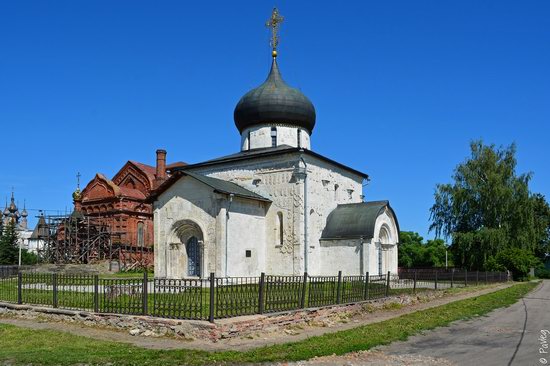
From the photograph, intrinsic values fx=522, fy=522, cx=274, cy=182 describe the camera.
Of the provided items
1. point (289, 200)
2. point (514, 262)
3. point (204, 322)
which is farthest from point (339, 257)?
point (204, 322)

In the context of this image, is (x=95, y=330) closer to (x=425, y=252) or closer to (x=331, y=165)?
(x=331, y=165)

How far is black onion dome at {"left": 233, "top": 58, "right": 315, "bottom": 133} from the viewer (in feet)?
86.2

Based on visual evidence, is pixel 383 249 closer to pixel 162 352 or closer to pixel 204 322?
pixel 204 322

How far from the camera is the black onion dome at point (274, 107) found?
26281 mm

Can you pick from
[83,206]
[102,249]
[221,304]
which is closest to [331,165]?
[221,304]

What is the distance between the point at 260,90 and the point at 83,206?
2181 cm

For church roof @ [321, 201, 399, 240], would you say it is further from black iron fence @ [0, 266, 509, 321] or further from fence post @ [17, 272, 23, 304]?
fence post @ [17, 272, 23, 304]

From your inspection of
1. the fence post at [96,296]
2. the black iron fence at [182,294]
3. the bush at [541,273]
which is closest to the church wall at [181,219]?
the black iron fence at [182,294]

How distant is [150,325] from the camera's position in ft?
33.4

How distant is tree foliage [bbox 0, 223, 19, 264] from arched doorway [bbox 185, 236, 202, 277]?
2835 centimetres

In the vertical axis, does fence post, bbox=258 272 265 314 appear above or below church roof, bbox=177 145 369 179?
below

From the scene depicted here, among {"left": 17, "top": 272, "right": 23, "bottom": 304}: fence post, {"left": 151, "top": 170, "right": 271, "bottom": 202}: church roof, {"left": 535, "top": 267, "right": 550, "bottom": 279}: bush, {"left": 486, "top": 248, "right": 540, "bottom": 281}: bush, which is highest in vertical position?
{"left": 151, "top": 170, "right": 271, "bottom": 202}: church roof

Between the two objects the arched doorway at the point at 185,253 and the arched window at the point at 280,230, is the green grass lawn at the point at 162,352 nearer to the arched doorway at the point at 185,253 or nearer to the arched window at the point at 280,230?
the arched doorway at the point at 185,253

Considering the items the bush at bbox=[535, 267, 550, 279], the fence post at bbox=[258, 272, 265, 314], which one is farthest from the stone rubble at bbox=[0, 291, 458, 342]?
the bush at bbox=[535, 267, 550, 279]
